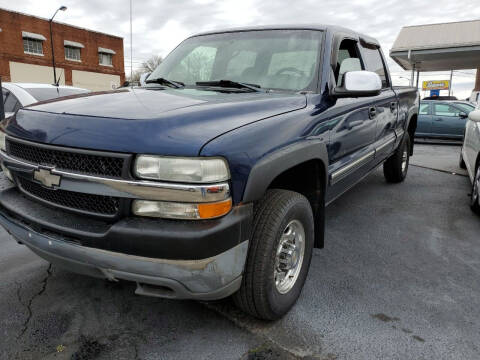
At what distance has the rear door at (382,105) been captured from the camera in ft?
12.9

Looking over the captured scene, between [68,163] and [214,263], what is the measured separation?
84cm

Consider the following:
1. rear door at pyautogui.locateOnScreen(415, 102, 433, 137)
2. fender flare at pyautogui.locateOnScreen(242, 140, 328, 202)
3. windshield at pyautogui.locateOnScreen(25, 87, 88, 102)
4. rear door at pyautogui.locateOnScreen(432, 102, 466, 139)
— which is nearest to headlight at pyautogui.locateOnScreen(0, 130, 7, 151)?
fender flare at pyautogui.locateOnScreen(242, 140, 328, 202)

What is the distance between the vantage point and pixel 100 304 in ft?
8.41

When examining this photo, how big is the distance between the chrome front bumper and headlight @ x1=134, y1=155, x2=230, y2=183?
0.35 metres

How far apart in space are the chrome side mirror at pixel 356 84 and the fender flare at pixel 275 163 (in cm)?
48

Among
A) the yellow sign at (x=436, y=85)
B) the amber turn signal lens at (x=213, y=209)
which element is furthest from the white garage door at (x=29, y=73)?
the yellow sign at (x=436, y=85)

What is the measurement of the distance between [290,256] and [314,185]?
0.55 metres

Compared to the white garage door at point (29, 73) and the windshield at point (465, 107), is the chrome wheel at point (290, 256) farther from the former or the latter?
the white garage door at point (29, 73)

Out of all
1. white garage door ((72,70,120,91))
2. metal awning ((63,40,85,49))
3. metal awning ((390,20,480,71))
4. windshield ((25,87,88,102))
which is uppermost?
metal awning ((63,40,85,49))

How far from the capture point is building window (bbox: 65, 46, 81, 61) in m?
32.8

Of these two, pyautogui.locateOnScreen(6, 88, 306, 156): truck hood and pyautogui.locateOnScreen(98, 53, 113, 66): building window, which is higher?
pyautogui.locateOnScreen(98, 53, 113, 66): building window

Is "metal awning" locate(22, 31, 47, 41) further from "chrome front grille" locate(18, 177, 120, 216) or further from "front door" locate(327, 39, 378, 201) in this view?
"chrome front grille" locate(18, 177, 120, 216)

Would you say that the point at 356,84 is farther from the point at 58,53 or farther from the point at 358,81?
the point at 58,53

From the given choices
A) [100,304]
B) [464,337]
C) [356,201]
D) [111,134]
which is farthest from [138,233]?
[356,201]
